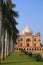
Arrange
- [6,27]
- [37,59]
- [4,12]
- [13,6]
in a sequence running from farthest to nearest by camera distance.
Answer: [13,6] < [6,27] < [4,12] < [37,59]

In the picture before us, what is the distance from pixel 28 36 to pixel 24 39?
3084 millimetres

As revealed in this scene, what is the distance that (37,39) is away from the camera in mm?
94062

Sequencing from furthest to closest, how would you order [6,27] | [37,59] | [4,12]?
[6,27]
[4,12]
[37,59]

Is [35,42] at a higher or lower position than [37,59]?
higher

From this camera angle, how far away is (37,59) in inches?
840

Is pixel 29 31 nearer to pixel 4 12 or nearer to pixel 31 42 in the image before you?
pixel 31 42

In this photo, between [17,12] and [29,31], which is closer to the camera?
[17,12]

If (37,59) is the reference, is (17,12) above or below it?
above

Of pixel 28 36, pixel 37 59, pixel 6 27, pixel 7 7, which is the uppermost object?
pixel 28 36

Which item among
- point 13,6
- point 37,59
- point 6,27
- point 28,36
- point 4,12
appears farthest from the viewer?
point 28,36

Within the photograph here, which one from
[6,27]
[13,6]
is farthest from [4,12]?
[13,6]

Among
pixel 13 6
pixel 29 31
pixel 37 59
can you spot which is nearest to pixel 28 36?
pixel 29 31

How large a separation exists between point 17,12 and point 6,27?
8.64 ft

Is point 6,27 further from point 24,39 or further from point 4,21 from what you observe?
point 24,39
